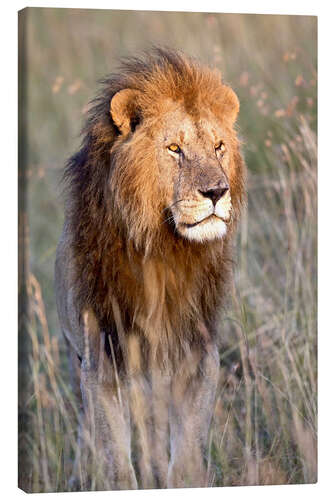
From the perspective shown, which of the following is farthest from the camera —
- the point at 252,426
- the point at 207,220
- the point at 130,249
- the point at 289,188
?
the point at 289,188

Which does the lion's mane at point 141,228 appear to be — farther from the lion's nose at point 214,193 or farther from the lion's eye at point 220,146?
the lion's nose at point 214,193

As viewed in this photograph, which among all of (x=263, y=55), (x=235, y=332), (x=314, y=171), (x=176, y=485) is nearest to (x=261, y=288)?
(x=235, y=332)

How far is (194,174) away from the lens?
4.55 meters

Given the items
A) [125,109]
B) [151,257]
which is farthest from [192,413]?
[125,109]

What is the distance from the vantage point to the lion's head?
454 centimetres

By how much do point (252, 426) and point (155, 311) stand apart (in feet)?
3.09

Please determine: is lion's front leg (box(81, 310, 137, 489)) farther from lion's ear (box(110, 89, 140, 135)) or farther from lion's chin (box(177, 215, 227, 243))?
lion's ear (box(110, 89, 140, 135))

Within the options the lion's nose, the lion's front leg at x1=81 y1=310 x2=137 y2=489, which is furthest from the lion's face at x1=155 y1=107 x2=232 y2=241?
the lion's front leg at x1=81 y1=310 x2=137 y2=489

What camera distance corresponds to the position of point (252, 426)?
5449mm

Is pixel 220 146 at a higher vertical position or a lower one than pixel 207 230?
higher

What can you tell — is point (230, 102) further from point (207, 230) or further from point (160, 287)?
point (160, 287)

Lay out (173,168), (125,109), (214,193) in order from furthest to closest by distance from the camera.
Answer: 1. (125,109)
2. (173,168)
3. (214,193)

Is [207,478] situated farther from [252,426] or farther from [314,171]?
[314,171]

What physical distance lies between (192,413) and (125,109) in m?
1.45
